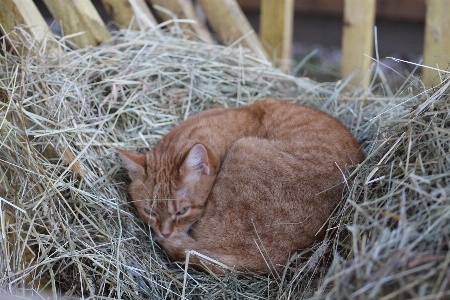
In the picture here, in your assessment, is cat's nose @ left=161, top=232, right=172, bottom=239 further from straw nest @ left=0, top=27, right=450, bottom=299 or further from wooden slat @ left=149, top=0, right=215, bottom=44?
wooden slat @ left=149, top=0, right=215, bottom=44

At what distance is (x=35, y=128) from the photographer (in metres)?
3.39

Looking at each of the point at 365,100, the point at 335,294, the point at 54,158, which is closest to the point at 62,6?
the point at 54,158

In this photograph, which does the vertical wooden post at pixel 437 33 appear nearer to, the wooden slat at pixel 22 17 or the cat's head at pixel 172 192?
the cat's head at pixel 172 192

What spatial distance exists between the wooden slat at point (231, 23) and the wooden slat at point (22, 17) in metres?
1.68

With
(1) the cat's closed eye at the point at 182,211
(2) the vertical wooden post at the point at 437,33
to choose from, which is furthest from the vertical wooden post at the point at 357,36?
(1) the cat's closed eye at the point at 182,211

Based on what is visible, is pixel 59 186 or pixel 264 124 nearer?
pixel 59 186

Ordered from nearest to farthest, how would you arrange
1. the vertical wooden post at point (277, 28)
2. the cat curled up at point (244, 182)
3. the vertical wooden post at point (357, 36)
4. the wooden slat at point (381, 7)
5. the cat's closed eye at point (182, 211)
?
the cat curled up at point (244, 182), the cat's closed eye at point (182, 211), the vertical wooden post at point (357, 36), the vertical wooden post at point (277, 28), the wooden slat at point (381, 7)

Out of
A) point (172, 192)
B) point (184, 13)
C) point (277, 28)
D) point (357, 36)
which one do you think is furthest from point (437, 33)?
point (172, 192)

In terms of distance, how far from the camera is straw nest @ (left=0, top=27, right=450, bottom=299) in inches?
84.6

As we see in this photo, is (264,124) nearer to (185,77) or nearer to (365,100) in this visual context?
(185,77)

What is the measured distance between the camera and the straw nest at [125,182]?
2.15 meters

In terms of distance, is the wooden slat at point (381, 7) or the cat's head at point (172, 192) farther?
the wooden slat at point (381, 7)

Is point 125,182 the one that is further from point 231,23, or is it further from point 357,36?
point 357,36

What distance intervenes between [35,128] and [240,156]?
1.38 meters
